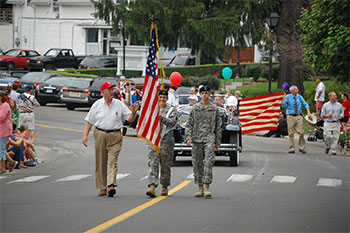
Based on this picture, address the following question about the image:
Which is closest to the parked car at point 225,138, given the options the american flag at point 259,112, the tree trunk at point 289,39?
the american flag at point 259,112

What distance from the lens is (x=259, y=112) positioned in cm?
2527

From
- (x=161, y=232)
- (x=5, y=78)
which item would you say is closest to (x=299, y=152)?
(x=161, y=232)

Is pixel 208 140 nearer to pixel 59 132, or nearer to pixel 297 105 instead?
pixel 297 105

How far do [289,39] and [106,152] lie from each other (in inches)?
1069

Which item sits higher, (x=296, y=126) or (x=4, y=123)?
(x=4, y=123)

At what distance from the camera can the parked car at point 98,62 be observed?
2125 inches

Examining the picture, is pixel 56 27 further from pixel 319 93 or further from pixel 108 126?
pixel 108 126

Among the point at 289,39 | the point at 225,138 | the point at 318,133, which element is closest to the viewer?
the point at 225,138

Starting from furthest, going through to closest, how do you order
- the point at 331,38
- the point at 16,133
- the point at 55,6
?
the point at 55,6, the point at 16,133, the point at 331,38

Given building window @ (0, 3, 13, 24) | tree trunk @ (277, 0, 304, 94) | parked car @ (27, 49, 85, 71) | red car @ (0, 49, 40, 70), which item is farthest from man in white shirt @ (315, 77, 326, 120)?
building window @ (0, 3, 13, 24)

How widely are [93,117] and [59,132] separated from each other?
52.1 feet

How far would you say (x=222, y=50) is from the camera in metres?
46.7

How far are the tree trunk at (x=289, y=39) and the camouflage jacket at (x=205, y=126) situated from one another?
25341 mm

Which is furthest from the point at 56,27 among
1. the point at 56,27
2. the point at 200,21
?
the point at 200,21
